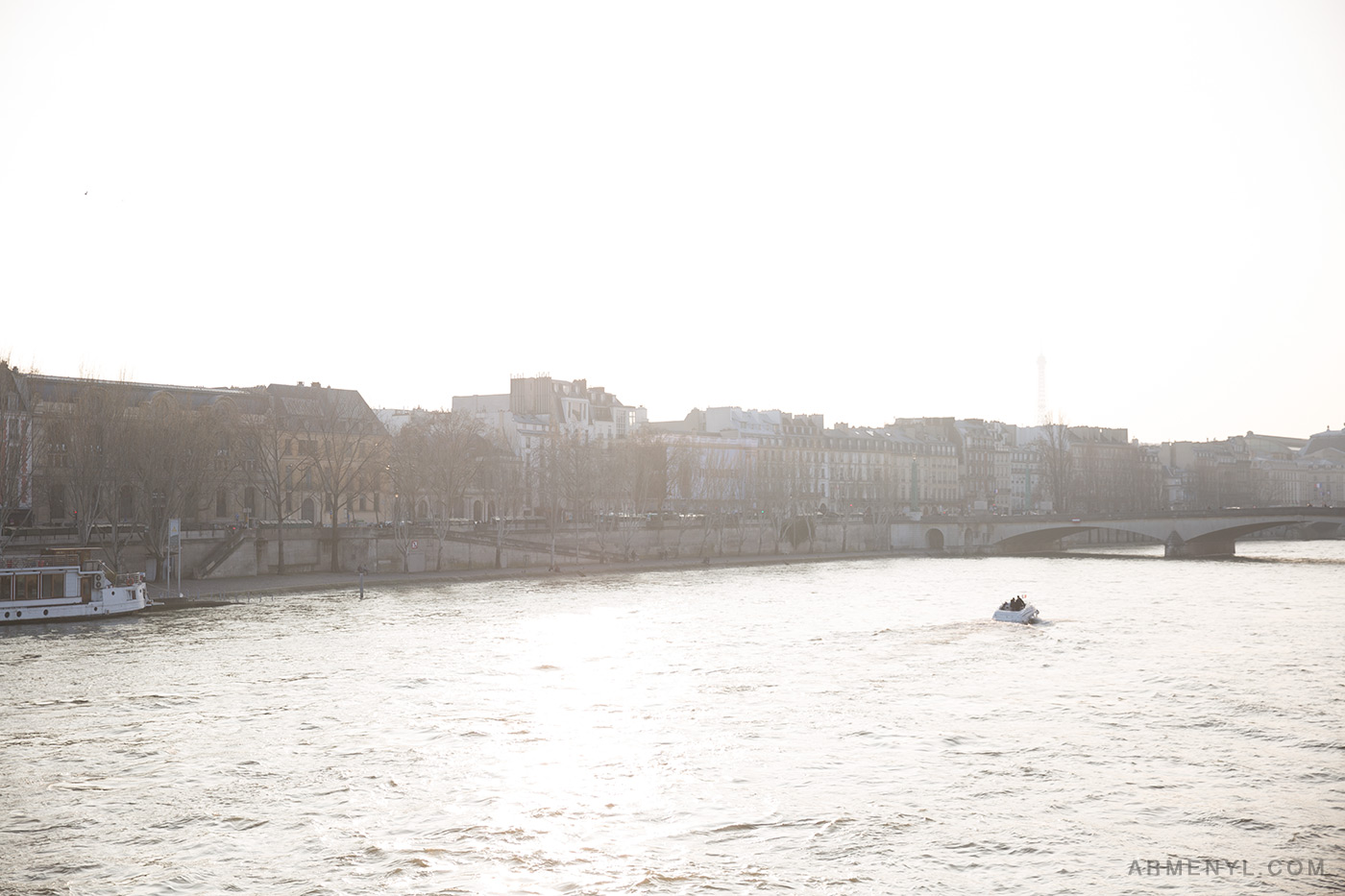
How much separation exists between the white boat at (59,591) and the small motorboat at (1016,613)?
105 feet

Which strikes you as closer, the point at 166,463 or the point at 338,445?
the point at 166,463

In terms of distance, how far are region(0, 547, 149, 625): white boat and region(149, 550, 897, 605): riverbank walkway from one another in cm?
305

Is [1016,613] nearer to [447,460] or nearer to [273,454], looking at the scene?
[447,460]

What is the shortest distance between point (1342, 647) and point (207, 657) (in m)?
33.6

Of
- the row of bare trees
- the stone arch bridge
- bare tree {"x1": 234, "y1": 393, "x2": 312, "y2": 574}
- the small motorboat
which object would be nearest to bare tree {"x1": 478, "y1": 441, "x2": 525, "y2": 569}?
the row of bare trees

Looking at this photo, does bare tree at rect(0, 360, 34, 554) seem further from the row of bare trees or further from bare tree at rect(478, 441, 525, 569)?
bare tree at rect(478, 441, 525, 569)

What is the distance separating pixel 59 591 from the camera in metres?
46.8

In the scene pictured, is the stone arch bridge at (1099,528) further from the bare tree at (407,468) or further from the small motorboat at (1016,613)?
the bare tree at (407,468)

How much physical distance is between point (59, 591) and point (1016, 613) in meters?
34.9

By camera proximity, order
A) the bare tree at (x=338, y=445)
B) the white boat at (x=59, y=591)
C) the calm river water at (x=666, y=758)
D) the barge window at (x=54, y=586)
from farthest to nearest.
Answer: the bare tree at (x=338, y=445) < the barge window at (x=54, y=586) < the white boat at (x=59, y=591) < the calm river water at (x=666, y=758)

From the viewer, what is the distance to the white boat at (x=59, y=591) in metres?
45.8

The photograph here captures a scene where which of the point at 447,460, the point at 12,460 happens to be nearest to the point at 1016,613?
the point at 447,460

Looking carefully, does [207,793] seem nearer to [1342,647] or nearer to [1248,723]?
[1248,723]

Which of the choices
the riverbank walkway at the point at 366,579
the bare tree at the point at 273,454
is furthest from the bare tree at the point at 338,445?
the riverbank walkway at the point at 366,579
